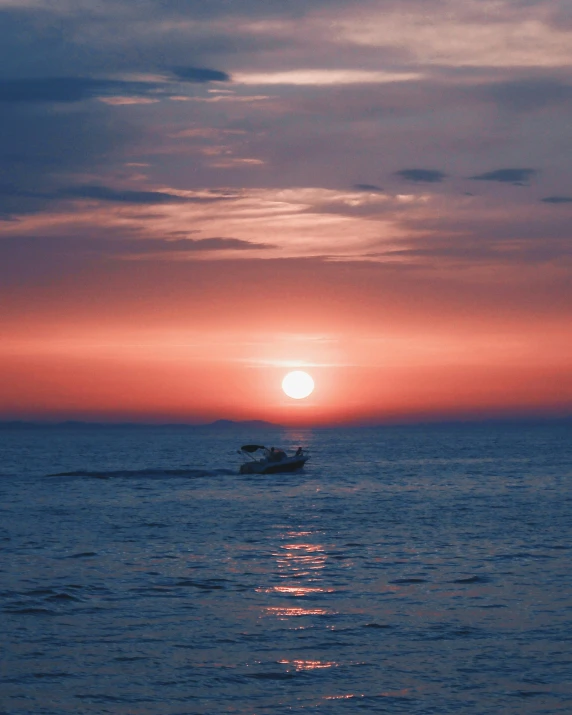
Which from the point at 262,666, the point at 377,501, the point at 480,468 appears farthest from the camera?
the point at 480,468

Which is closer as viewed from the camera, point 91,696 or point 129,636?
point 91,696

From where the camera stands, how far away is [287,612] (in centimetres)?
3441

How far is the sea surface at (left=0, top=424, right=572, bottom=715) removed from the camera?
2447 centimetres

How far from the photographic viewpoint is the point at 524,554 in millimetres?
49250

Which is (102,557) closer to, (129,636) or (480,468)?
(129,636)

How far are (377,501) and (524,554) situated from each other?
1590 inches

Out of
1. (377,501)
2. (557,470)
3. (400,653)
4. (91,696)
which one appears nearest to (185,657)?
(91,696)

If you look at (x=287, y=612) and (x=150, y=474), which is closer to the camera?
(x=287, y=612)

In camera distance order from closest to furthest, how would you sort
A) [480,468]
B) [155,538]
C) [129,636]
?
[129,636] < [155,538] < [480,468]

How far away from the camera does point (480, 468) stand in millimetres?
152125

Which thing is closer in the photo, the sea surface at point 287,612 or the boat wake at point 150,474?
the sea surface at point 287,612

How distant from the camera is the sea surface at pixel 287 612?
24469mm

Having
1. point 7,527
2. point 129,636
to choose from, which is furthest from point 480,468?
point 129,636

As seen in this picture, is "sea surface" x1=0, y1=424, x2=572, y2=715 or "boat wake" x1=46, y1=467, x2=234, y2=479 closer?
"sea surface" x1=0, y1=424, x2=572, y2=715
